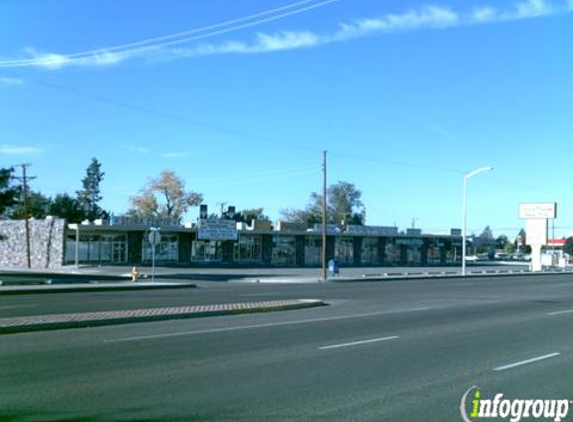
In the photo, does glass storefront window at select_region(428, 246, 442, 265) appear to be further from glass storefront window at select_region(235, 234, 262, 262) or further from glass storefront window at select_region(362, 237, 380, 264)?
glass storefront window at select_region(235, 234, 262, 262)

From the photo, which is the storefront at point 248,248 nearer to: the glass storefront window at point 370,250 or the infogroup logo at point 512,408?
the glass storefront window at point 370,250

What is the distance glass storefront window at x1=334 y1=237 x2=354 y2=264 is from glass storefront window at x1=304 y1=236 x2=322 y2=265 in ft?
8.78

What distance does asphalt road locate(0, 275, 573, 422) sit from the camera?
294 inches

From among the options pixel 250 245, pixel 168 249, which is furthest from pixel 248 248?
pixel 168 249

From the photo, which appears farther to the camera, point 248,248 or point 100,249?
point 248,248

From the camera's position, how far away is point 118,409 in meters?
7.33

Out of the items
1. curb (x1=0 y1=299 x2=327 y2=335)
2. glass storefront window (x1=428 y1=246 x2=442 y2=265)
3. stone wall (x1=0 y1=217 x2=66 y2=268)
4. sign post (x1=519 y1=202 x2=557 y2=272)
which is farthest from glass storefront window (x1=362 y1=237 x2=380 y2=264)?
curb (x1=0 y1=299 x2=327 y2=335)

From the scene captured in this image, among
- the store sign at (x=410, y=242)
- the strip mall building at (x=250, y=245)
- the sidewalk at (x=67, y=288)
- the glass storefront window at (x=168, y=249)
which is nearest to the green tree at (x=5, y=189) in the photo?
the strip mall building at (x=250, y=245)

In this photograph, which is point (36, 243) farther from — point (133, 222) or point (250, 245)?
point (250, 245)

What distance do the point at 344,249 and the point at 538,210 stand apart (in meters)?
24.1

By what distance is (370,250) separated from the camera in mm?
81312

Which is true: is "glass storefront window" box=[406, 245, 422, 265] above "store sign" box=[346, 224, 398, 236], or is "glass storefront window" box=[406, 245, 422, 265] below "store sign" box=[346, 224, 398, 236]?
below

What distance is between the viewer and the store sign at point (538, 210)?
7900 cm

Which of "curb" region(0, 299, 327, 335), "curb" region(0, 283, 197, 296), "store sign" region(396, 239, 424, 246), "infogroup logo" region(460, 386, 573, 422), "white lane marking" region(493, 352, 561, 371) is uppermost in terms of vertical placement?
"store sign" region(396, 239, 424, 246)
